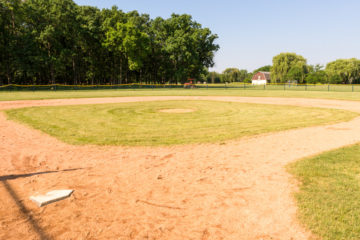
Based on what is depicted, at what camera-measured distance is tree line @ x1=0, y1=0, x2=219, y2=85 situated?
4512cm

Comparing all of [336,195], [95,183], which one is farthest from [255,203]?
[95,183]

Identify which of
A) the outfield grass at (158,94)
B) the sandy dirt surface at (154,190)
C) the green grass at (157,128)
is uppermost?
the outfield grass at (158,94)

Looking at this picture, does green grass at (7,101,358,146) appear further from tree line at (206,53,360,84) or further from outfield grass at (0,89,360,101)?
tree line at (206,53,360,84)

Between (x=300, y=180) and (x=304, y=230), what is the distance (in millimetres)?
1832

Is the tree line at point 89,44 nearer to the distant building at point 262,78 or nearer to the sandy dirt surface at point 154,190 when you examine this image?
the distant building at point 262,78

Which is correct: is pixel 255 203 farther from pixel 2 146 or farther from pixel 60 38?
pixel 60 38

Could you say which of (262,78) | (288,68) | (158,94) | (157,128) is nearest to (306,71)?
(288,68)

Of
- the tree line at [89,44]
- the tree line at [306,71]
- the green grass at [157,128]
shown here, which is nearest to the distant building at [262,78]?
the tree line at [306,71]

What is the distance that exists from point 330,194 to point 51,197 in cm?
492

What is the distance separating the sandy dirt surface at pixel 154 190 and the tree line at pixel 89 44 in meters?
47.5

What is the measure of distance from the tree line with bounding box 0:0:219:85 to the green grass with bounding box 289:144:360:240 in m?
51.3

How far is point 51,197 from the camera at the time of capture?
157 inches

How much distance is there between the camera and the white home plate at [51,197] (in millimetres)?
3799

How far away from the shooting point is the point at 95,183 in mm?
4633
